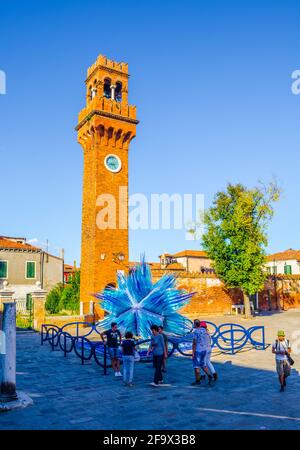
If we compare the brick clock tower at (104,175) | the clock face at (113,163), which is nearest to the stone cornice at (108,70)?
the brick clock tower at (104,175)

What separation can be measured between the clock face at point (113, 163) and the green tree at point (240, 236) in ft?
22.5

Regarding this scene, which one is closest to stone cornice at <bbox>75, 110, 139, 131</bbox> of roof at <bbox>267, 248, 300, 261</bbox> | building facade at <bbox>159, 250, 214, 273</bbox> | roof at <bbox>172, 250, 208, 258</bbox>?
building facade at <bbox>159, 250, 214, 273</bbox>

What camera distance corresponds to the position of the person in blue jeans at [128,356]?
8.75 metres

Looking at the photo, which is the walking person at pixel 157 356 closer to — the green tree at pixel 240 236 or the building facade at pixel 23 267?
the green tree at pixel 240 236

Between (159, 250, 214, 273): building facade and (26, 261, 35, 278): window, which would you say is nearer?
(26, 261, 35, 278): window

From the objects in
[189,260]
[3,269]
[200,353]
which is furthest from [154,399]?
[189,260]

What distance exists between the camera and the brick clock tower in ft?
83.0

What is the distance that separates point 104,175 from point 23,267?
1330 cm

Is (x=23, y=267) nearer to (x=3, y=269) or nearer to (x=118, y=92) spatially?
(x=3, y=269)

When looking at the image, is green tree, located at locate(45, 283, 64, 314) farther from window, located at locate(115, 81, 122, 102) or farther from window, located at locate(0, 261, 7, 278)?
window, located at locate(115, 81, 122, 102)

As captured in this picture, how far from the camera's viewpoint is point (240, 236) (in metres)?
24.6

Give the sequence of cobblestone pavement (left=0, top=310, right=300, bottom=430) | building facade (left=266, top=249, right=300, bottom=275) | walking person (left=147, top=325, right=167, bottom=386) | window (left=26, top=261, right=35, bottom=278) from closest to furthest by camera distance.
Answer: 1. cobblestone pavement (left=0, top=310, right=300, bottom=430)
2. walking person (left=147, top=325, right=167, bottom=386)
3. window (left=26, top=261, right=35, bottom=278)
4. building facade (left=266, top=249, right=300, bottom=275)

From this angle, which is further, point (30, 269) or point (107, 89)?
point (30, 269)

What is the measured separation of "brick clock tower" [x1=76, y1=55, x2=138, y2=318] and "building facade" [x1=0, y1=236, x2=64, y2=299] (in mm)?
9712
